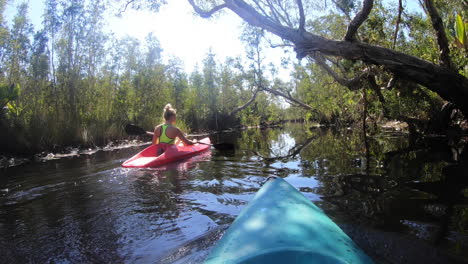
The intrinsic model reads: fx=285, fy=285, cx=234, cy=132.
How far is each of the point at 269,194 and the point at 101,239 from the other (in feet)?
5.00

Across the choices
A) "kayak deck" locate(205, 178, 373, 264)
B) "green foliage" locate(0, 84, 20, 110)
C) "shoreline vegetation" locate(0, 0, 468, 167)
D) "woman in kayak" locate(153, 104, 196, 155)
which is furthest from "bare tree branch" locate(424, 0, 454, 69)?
"green foliage" locate(0, 84, 20, 110)

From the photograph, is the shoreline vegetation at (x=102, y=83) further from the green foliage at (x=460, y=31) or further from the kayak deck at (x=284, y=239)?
the kayak deck at (x=284, y=239)

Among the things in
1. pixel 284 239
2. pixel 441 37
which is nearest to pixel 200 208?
pixel 284 239

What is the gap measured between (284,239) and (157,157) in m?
5.23

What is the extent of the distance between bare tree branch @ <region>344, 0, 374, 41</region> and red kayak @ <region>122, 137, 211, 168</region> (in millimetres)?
4882

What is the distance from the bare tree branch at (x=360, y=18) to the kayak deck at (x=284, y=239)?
20.8 feet

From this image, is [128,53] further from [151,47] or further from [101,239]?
[101,239]

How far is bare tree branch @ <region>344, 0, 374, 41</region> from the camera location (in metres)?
6.68

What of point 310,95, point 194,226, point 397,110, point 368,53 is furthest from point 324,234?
point 310,95

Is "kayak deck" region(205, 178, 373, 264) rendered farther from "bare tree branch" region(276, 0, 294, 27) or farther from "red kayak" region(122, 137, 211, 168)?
"bare tree branch" region(276, 0, 294, 27)

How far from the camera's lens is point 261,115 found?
3666cm

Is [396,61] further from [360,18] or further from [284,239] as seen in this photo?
[284,239]

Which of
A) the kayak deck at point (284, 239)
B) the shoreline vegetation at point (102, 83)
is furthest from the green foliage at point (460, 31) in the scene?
the kayak deck at point (284, 239)

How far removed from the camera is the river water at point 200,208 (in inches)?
84.0
